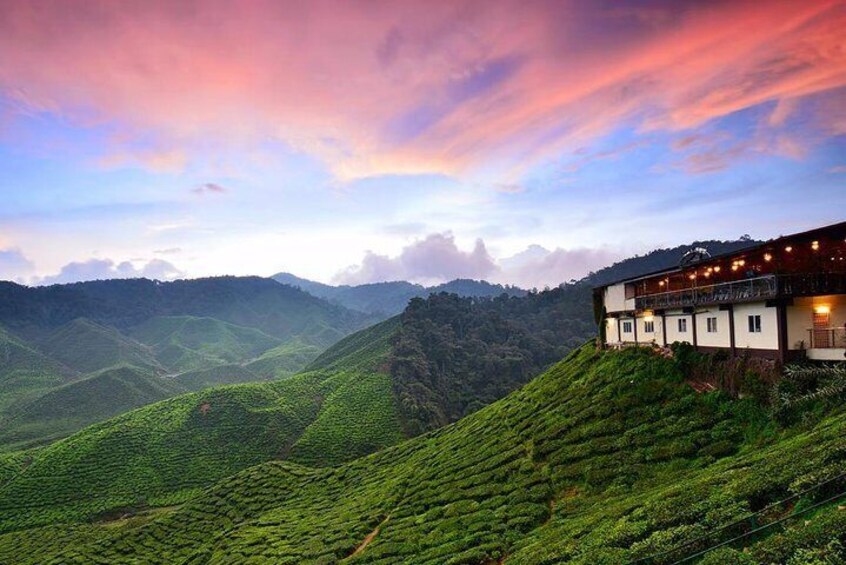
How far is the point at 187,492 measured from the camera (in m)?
83.7

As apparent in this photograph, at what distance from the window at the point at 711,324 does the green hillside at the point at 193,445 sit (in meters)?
73.0

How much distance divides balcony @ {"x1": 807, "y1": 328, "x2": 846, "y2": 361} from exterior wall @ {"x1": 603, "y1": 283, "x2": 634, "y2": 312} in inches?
697

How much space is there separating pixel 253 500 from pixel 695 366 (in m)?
55.1

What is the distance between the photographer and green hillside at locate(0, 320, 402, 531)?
8244cm

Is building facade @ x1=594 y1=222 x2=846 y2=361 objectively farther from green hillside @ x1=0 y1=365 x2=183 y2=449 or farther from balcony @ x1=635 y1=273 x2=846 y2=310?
green hillside @ x1=0 y1=365 x2=183 y2=449

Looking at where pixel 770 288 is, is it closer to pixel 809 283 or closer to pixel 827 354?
pixel 809 283

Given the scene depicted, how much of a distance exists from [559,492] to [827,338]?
17.0 m

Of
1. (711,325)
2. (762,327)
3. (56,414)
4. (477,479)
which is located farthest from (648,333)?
(56,414)

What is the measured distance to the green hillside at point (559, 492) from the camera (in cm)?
1642

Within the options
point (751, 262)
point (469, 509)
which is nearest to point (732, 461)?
point (469, 509)

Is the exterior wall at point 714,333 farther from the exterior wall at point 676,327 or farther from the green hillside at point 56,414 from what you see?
the green hillside at point 56,414

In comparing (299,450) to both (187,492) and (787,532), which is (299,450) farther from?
(787,532)

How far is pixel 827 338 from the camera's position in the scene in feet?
86.4

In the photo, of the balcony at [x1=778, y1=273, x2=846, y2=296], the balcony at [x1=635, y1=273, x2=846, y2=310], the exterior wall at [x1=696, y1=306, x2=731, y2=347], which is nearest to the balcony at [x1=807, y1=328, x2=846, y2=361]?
the balcony at [x1=635, y1=273, x2=846, y2=310]
